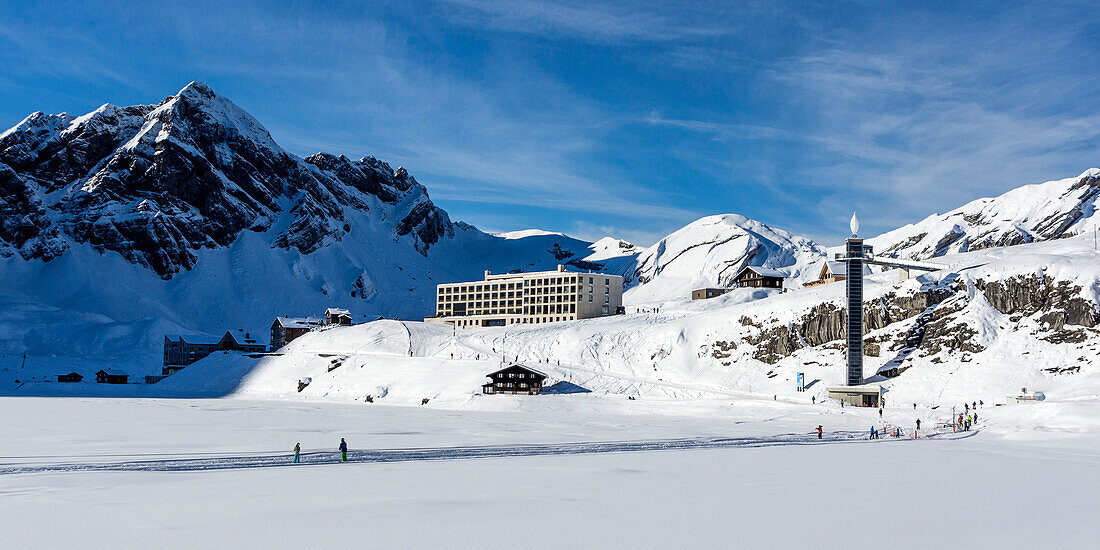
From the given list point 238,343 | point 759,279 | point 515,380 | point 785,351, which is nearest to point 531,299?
point 759,279

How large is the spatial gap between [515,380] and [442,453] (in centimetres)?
4907

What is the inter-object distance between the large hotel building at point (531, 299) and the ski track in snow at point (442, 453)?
88235 millimetres

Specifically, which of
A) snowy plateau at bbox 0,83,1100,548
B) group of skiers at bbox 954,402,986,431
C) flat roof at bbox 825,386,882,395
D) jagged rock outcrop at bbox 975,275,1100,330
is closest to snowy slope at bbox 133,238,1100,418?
jagged rock outcrop at bbox 975,275,1100,330

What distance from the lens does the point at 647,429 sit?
59.2 m

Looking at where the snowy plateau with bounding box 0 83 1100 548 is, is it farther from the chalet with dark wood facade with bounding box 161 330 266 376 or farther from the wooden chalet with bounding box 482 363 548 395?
the chalet with dark wood facade with bounding box 161 330 266 376

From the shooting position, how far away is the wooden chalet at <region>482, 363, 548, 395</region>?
299 feet

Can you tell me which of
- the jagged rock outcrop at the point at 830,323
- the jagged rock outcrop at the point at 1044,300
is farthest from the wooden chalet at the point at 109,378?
the jagged rock outcrop at the point at 1044,300

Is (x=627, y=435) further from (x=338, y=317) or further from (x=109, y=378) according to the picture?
(x=109, y=378)

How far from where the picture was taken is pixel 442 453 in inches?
1679

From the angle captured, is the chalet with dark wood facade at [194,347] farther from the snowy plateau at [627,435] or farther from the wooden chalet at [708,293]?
the wooden chalet at [708,293]

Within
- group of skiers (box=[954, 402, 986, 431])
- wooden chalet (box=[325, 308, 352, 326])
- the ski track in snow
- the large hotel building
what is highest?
the large hotel building

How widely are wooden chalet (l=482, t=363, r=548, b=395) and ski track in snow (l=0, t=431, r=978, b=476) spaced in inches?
1613

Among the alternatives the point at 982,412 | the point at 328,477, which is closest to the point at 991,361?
the point at 982,412

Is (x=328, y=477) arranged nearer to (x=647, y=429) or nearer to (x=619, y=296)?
(x=647, y=429)
